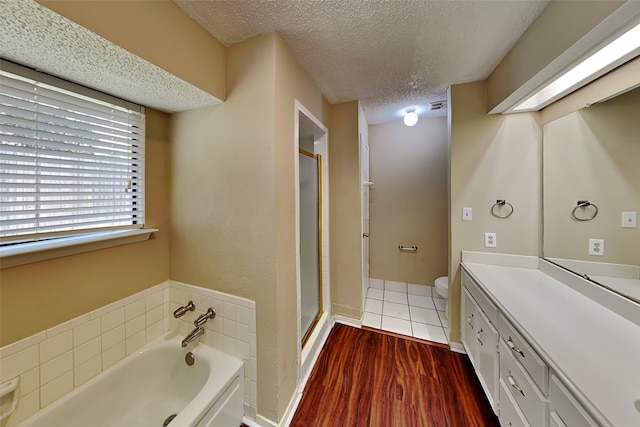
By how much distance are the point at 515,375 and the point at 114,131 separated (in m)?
2.71

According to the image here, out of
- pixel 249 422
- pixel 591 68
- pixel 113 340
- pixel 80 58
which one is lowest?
pixel 249 422

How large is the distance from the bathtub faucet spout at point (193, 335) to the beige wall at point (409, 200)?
2421mm

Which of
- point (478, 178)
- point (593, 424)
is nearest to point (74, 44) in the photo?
point (593, 424)

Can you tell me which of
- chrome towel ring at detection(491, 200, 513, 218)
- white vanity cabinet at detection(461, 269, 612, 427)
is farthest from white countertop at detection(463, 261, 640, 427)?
chrome towel ring at detection(491, 200, 513, 218)

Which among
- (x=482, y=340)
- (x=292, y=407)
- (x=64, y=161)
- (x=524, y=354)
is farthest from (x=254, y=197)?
(x=482, y=340)

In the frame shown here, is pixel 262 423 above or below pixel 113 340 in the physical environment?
below

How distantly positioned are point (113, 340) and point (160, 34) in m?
1.78

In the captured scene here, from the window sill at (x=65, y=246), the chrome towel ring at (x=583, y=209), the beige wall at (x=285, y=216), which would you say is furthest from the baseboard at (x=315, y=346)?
the chrome towel ring at (x=583, y=209)

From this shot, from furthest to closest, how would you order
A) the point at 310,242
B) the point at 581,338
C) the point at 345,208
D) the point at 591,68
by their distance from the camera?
1. the point at 345,208
2. the point at 310,242
3. the point at 591,68
4. the point at 581,338

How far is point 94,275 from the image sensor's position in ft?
4.00

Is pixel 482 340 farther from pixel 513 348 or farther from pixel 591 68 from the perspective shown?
pixel 591 68

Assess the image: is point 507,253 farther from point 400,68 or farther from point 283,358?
point 283,358

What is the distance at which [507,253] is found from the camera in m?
1.76

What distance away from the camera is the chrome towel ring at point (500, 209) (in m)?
1.75
